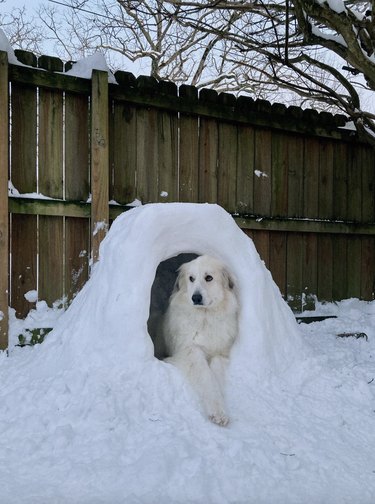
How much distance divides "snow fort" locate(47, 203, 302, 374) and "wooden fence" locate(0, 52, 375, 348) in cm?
70

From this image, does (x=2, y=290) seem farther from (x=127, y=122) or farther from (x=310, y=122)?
(x=310, y=122)

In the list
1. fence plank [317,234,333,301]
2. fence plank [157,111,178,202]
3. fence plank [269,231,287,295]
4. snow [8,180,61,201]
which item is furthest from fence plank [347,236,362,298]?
snow [8,180,61,201]

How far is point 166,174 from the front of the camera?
492 centimetres

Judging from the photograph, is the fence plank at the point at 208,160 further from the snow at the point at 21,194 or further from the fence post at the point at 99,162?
the snow at the point at 21,194

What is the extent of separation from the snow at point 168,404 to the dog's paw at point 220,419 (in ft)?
0.21

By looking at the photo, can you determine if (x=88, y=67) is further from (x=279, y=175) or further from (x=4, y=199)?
(x=279, y=175)

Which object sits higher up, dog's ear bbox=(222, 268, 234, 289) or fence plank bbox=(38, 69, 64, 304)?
fence plank bbox=(38, 69, 64, 304)

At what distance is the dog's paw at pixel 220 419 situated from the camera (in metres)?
2.71

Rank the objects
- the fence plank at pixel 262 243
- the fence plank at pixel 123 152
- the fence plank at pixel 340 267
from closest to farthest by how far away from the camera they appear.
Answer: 1. the fence plank at pixel 123 152
2. the fence plank at pixel 262 243
3. the fence plank at pixel 340 267

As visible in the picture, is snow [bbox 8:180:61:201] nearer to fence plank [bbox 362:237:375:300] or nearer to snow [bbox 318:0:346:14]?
snow [bbox 318:0:346:14]

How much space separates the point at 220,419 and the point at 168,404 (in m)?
0.34

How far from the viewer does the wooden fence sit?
13.7 ft

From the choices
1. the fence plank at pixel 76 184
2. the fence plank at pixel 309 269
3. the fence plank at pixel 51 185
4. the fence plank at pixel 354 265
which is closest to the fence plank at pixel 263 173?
the fence plank at pixel 309 269

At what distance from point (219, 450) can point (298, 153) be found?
14.3 ft
